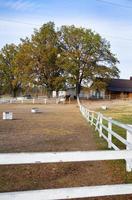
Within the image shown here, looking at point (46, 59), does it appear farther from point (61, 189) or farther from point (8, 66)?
point (61, 189)

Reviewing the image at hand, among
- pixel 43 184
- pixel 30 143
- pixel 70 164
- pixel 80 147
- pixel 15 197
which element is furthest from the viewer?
pixel 30 143

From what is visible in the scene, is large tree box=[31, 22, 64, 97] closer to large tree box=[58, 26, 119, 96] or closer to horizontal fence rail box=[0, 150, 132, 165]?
Answer: large tree box=[58, 26, 119, 96]

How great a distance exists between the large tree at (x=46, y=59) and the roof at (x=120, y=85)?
18.5m

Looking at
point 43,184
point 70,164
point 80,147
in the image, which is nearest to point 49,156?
point 43,184

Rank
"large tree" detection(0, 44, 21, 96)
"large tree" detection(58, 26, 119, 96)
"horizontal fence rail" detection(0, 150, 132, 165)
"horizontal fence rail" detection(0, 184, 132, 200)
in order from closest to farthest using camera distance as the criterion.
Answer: "horizontal fence rail" detection(0, 184, 132, 200) → "horizontal fence rail" detection(0, 150, 132, 165) → "large tree" detection(58, 26, 119, 96) → "large tree" detection(0, 44, 21, 96)

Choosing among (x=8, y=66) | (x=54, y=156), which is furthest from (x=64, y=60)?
(x=54, y=156)

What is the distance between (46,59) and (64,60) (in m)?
3.64

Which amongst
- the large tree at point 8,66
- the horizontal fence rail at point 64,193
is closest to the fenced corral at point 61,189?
the horizontal fence rail at point 64,193

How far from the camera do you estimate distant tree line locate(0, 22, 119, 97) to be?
6531 centimetres

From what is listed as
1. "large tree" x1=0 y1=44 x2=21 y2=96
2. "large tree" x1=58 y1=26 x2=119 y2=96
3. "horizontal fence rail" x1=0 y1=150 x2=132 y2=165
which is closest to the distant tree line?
"large tree" x1=58 y1=26 x2=119 y2=96

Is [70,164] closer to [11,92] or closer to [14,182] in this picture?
[14,182]

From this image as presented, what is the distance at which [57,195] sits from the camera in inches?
150

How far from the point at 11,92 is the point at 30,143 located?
7742 cm

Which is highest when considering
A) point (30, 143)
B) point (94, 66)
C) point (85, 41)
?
point (85, 41)
